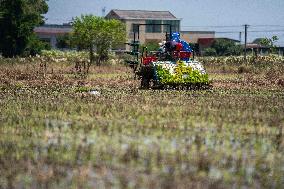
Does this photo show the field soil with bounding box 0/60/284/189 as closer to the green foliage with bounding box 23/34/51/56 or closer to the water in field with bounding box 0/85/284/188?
the water in field with bounding box 0/85/284/188

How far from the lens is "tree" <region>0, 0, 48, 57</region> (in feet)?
202

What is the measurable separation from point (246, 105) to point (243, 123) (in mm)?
3291

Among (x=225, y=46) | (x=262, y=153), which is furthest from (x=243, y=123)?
(x=225, y=46)

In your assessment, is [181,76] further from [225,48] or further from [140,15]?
[140,15]

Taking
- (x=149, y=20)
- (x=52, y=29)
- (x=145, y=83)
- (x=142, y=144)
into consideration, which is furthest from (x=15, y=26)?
(x=52, y=29)

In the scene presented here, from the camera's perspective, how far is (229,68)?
3822 cm

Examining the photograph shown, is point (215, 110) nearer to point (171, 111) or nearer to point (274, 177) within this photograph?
point (171, 111)

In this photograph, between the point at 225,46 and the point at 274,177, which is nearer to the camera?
the point at 274,177

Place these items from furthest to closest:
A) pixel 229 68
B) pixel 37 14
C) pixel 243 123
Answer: pixel 37 14, pixel 229 68, pixel 243 123

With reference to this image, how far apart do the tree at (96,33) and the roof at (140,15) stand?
32710mm

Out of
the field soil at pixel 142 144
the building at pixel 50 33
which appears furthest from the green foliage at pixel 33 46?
the field soil at pixel 142 144

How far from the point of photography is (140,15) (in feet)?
342

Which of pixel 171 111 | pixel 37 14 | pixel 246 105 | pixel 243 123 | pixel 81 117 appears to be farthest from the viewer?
pixel 37 14

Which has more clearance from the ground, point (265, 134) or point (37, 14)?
point (37, 14)
